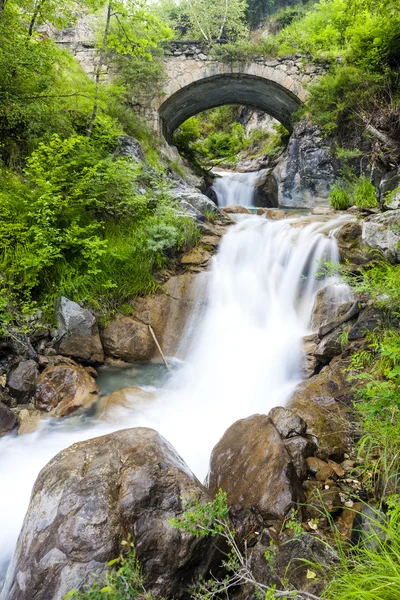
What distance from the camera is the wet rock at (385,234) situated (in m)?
4.57

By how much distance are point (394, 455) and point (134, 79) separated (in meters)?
11.4

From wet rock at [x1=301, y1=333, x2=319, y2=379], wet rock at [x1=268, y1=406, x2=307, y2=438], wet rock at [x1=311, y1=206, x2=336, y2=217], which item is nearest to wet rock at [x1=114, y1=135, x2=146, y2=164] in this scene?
wet rock at [x1=311, y1=206, x2=336, y2=217]

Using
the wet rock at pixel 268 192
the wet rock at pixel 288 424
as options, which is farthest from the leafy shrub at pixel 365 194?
the wet rock at pixel 288 424

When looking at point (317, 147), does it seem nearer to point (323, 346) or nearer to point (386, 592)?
point (323, 346)

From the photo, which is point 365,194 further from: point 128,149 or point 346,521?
point 346,521

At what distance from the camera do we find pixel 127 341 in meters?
4.99

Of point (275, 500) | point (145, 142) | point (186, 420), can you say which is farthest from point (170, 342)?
point (145, 142)

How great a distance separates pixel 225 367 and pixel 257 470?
2.39m

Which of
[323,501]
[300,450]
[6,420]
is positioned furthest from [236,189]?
[323,501]

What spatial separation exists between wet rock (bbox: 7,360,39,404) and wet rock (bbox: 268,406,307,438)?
289 centimetres

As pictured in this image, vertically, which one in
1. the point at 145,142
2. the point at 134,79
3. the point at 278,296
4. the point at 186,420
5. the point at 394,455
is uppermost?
the point at 134,79

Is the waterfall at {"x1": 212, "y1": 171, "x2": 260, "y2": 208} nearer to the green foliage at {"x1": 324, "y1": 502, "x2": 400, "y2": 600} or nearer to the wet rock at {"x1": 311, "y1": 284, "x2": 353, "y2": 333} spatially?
the wet rock at {"x1": 311, "y1": 284, "x2": 353, "y2": 333}

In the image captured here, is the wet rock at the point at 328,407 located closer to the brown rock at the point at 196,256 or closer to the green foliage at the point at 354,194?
the brown rock at the point at 196,256

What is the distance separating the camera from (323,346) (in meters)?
4.16
